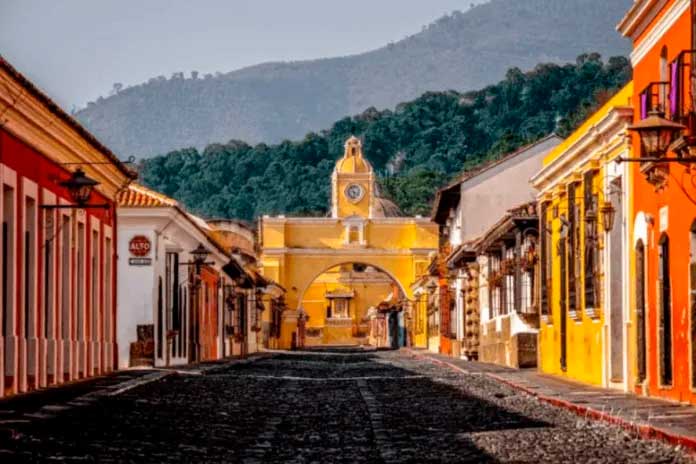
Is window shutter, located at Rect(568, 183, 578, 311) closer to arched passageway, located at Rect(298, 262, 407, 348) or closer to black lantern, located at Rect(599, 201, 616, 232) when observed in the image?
black lantern, located at Rect(599, 201, 616, 232)

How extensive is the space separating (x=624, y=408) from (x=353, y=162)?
101m

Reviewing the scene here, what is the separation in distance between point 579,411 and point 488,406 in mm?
2129

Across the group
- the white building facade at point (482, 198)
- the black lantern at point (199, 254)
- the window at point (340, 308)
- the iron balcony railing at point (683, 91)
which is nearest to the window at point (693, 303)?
the iron balcony railing at point (683, 91)

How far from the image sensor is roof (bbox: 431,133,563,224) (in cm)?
6097

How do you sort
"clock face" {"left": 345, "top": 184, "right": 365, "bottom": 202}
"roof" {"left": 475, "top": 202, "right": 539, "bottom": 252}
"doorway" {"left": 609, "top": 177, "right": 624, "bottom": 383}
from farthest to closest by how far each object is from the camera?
"clock face" {"left": 345, "top": 184, "right": 365, "bottom": 202} < "roof" {"left": 475, "top": 202, "right": 539, "bottom": 252} < "doorway" {"left": 609, "top": 177, "right": 624, "bottom": 383}

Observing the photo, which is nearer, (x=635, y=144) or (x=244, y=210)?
(x=635, y=144)

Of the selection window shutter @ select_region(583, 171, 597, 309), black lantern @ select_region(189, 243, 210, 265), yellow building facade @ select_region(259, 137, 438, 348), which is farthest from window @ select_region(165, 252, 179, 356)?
yellow building facade @ select_region(259, 137, 438, 348)

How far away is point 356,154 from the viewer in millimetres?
121500

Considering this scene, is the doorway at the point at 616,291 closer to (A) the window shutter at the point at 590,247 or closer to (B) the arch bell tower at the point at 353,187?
(A) the window shutter at the point at 590,247

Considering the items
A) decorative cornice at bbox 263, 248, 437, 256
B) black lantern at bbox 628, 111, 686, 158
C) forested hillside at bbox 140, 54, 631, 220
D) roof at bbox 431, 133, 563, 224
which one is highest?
forested hillside at bbox 140, 54, 631, 220

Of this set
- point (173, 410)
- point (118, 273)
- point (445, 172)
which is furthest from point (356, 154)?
point (173, 410)

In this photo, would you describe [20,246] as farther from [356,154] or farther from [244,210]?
[244,210]

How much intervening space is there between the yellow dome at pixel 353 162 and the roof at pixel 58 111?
8597 cm

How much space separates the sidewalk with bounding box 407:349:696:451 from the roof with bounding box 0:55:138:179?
7.43 m
